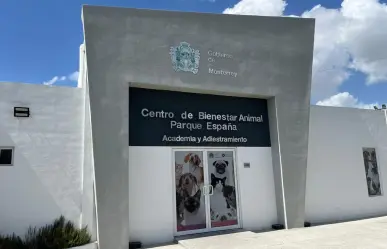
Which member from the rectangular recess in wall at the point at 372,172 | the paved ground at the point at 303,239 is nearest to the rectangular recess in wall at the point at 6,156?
the paved ground at the point at 303,239

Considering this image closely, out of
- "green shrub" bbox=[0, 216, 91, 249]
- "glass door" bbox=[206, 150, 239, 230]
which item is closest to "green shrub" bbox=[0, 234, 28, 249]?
"green shrub" bbox=[0, 216, 91, 249]

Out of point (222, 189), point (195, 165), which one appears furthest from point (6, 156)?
point (222, 189)

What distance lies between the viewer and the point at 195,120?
8.98 metres

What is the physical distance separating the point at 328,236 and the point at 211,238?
9.75 feet

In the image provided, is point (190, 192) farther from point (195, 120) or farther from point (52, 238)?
point (52, 238)

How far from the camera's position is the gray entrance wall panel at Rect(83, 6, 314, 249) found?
24.2 ft

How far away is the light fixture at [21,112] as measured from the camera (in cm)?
739

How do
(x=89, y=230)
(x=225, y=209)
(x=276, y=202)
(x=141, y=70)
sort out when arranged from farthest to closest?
1. (x=276, y=202)
2. (x=225, y=209)
3. (x=141, y=70)
4. (x=89, y=230)

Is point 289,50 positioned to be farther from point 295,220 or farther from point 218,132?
point 295,220

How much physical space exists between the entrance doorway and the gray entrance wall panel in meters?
1.52

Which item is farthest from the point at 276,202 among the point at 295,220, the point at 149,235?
the point at 149,235

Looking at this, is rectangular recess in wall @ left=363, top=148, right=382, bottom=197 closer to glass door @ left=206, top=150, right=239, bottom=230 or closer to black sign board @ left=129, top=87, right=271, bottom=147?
black sign board @ left=129, top=87, right=271, bottom=147

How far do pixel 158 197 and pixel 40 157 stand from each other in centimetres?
302

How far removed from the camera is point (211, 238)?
25.7 feet
